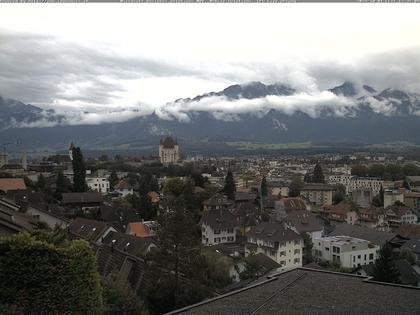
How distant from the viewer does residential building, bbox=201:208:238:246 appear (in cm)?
4284

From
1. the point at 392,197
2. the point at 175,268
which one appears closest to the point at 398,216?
the point at 392,197

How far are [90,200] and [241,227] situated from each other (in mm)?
15078

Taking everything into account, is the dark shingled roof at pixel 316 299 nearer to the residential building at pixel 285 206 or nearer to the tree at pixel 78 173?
the tree at pixel 78 173

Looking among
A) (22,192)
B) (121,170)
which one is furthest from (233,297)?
(121,170)

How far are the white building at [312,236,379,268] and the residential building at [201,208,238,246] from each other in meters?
7.98

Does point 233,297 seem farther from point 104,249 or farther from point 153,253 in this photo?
point 104,249

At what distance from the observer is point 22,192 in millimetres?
38438

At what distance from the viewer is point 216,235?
43094 millimetres

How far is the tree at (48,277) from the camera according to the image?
11.7 metres

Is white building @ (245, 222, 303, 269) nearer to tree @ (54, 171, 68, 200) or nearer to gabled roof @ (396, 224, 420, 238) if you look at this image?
gabled roof @ (396, 224, 420, 238)

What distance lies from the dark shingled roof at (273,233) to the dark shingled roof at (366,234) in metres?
10.1

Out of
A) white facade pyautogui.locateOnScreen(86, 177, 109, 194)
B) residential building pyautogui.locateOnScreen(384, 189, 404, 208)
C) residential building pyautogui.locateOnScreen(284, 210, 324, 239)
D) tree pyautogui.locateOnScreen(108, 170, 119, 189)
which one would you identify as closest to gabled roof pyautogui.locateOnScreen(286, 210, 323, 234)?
residential building pyautogui.locateOnScreen(284, 210, 324, 239)

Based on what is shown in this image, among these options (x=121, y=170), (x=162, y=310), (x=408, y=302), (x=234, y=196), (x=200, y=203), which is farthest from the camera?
(x=121, y=170)

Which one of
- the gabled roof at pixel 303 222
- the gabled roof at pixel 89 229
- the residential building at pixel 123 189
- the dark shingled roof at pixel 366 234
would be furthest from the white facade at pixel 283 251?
the residential building at pixel 123 189
